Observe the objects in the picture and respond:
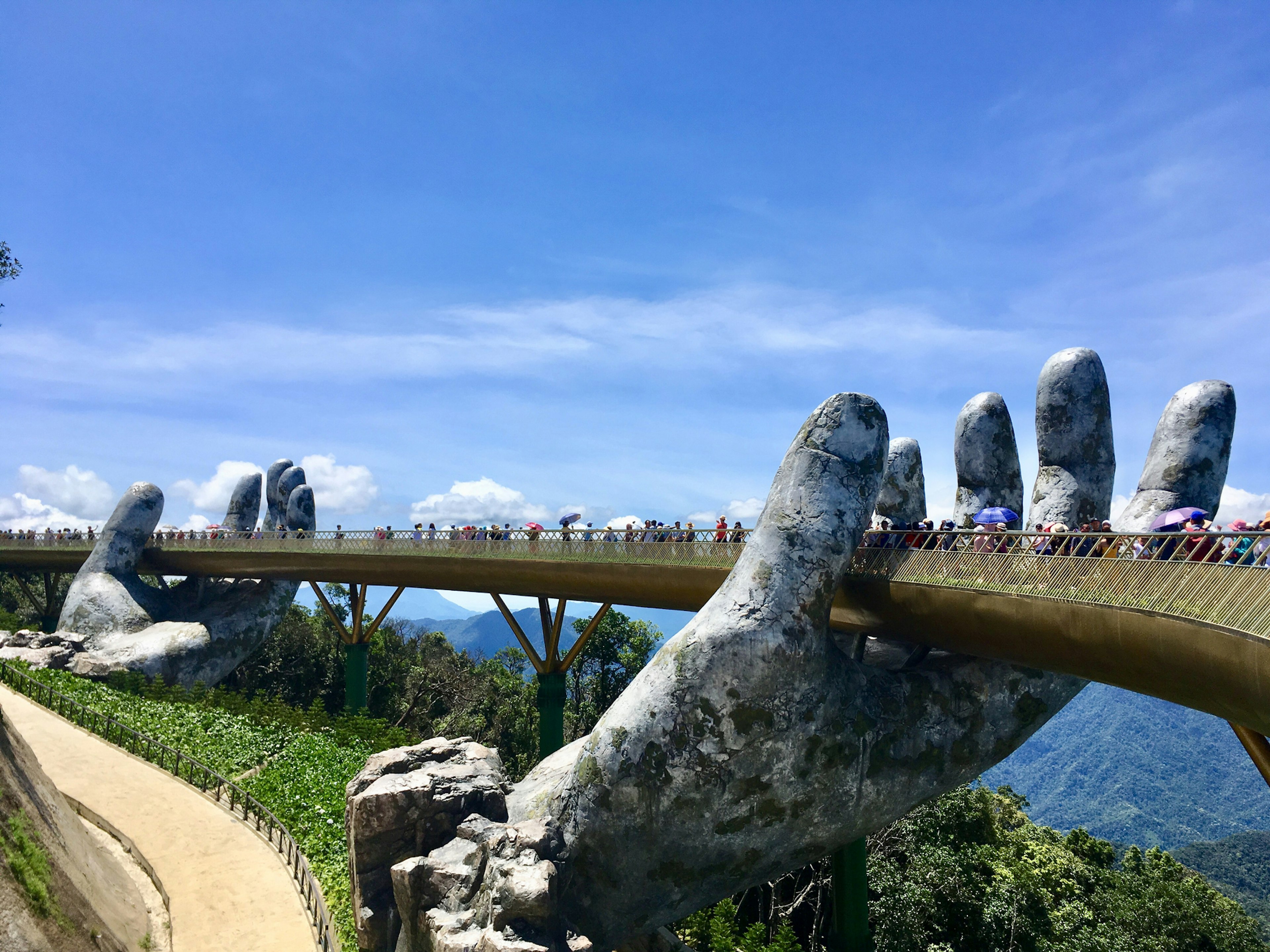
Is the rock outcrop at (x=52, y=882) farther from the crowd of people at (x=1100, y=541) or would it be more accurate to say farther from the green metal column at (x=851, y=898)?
the crowd of people at (x=1100, y=541)

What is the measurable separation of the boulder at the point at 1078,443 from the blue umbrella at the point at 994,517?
1.67 metres

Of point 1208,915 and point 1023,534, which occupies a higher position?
point 1023,534

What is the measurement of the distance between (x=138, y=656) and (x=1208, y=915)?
142 ft

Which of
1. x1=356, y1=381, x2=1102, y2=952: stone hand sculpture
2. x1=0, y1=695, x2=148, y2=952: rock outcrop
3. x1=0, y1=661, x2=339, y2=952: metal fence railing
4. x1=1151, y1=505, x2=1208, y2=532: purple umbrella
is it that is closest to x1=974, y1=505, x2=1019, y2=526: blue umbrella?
x1=356, y1=381, x2=1102, y2=952: stone hand sculpture

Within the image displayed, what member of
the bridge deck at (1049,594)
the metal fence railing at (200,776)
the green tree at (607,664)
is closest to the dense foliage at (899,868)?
the metal fence railing at (200,776)

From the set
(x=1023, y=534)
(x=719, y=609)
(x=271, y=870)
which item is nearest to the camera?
(x=1023, y=534)

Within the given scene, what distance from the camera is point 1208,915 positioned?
33.7 meters

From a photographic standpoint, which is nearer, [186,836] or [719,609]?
[719,609]

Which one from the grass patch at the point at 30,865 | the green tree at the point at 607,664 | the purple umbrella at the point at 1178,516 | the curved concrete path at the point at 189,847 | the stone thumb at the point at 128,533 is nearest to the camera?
the grass patch at the point at 30,865

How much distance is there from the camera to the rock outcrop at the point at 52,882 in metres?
12.1

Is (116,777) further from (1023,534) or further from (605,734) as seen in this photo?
(1023,534)

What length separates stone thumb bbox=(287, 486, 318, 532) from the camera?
141 feet

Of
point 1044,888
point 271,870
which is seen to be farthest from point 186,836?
point 1044,888

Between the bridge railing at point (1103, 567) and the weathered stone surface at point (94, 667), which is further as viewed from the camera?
the weathered stone surface at point (94, 667)
